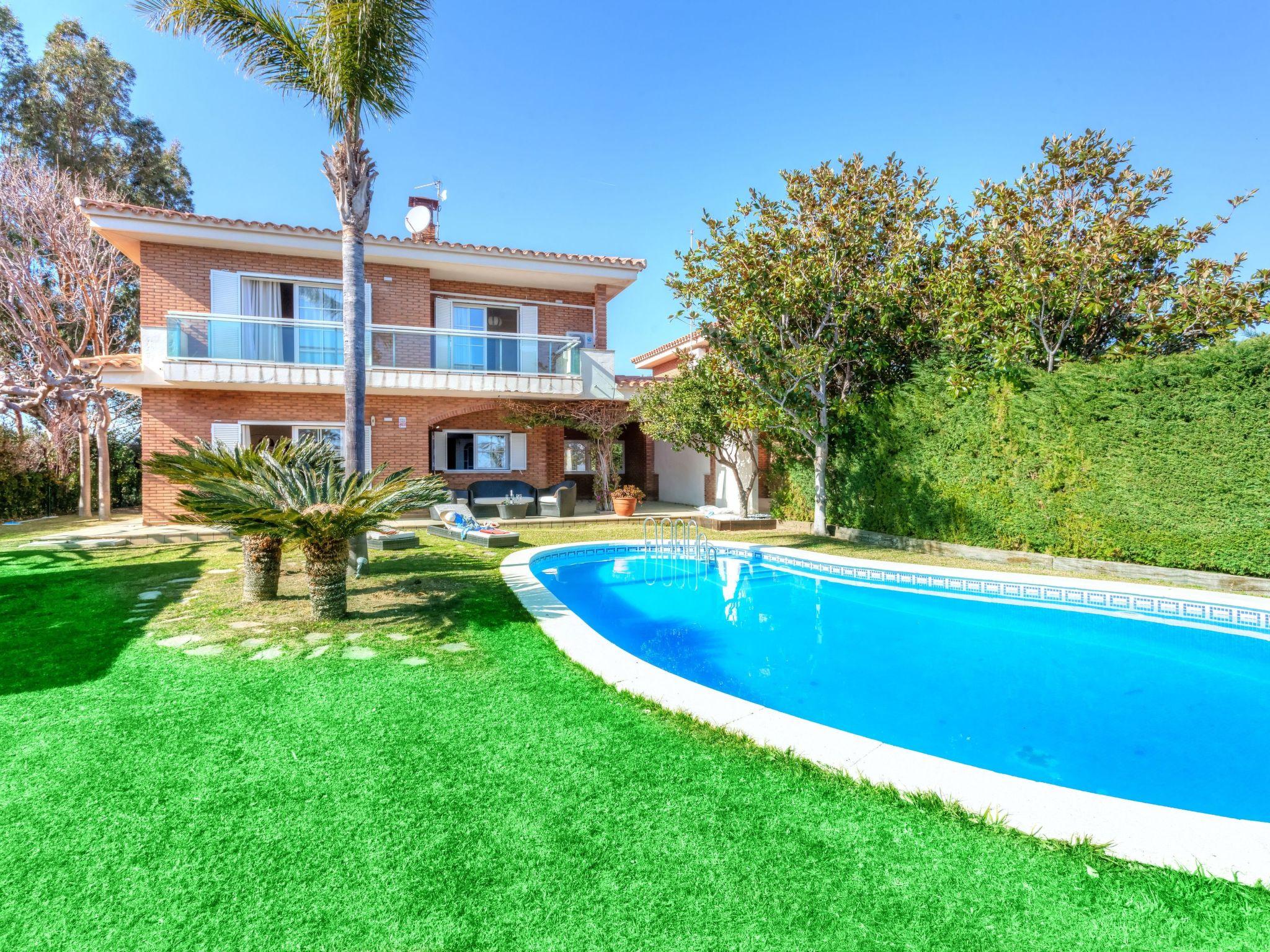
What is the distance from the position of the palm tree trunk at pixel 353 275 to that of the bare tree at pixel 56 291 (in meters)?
12.7

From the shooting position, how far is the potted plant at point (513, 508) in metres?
16.9

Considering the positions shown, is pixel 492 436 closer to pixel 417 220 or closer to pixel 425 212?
pixel 417 220

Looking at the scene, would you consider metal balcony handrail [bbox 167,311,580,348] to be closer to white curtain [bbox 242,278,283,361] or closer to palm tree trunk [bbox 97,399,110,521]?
white curtain [bbox 242,278,283,361]

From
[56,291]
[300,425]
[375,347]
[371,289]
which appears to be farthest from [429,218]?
[56,291]

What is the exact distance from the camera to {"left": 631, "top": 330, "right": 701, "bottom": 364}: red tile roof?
68.0ft

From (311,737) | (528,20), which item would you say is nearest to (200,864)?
(311,737)

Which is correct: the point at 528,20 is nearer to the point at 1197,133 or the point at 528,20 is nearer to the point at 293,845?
the point at 1197,133

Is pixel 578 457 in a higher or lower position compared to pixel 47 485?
higher

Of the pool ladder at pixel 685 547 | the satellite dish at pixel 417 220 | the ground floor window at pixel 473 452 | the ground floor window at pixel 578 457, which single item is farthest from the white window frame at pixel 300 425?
the pool ladder at pixel 685 547

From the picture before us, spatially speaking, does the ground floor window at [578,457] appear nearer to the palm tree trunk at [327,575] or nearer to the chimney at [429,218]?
the chimney at [429,218]

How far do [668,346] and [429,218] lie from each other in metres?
9.28

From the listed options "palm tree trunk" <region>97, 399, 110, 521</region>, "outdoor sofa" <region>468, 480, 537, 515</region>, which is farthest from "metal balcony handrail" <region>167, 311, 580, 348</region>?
"palm tree trunk" <region>97, 399, 110, 521</region>

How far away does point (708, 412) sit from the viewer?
15.9m

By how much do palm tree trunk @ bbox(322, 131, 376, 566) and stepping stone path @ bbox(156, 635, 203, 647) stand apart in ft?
10.6
